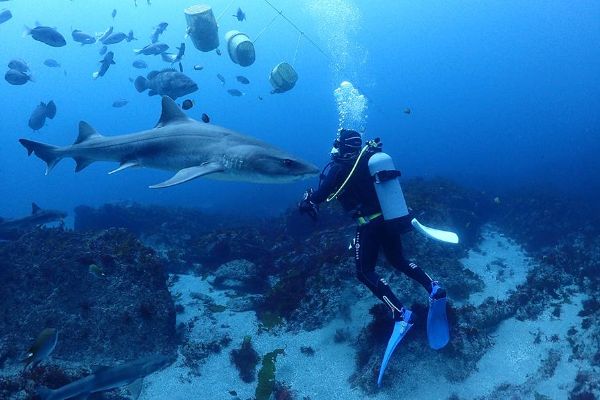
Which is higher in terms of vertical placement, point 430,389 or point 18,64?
point 18,64

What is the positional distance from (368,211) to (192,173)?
287 centimetres

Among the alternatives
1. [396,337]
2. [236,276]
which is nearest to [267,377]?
[396,337]

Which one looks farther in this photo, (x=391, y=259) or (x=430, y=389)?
(x=391, y=259)

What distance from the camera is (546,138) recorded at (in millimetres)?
70688

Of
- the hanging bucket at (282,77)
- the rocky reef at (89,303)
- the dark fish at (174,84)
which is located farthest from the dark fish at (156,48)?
the rocky reef at (89,303)

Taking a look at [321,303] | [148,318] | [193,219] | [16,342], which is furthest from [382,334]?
[193,219]

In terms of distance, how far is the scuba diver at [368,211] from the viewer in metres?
5.87

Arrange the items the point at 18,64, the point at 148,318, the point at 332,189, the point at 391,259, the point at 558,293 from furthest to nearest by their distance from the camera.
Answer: the point at 18,64
the point at 558,293
the point at 148,318
the point at 391,259
the point at 332,189

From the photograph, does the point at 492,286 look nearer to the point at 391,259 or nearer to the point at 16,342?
the point at 391,259

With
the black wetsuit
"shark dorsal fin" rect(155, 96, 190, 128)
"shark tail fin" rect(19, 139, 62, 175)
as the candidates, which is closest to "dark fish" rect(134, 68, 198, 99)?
"shark tail fin" rect(19, 139, 62, 175)

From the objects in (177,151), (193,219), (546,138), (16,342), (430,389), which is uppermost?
(177,151)

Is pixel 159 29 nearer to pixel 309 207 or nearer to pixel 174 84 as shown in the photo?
pixel 174 84

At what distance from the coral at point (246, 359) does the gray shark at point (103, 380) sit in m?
1.83

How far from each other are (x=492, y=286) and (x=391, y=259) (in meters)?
5.15
